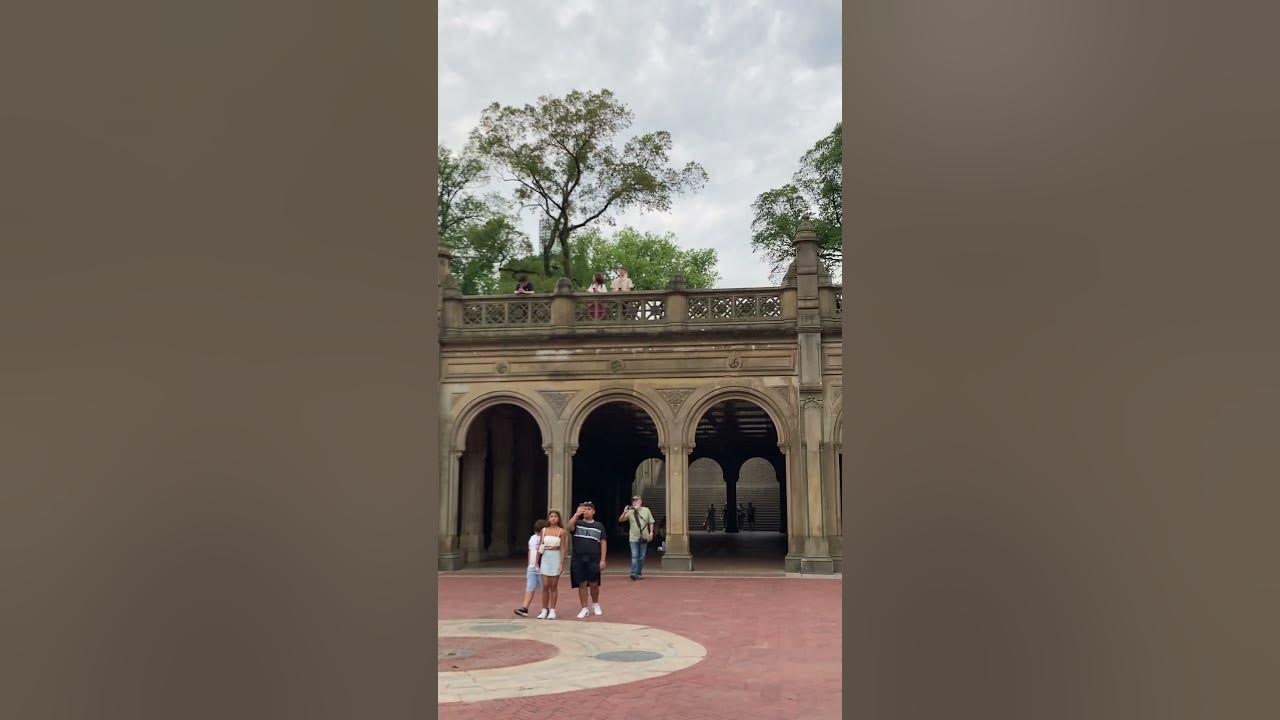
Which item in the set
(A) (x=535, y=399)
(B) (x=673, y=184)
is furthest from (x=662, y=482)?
(A) (x=535, y=399)

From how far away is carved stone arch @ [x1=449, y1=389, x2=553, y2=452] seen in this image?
830 inches

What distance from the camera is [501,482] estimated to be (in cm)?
2417

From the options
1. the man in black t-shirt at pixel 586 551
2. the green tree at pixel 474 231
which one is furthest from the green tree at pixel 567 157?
the man in black t-shirt at pixel 586 551

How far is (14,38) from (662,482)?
156ft

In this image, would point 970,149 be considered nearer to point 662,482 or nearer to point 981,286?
point 981,286

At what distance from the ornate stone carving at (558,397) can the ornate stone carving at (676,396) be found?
2.22 m

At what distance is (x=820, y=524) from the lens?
1953 centimetres

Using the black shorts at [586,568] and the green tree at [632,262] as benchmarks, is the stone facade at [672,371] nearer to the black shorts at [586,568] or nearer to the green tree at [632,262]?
the black shorts at [586,568]

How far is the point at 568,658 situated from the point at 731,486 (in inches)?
1243

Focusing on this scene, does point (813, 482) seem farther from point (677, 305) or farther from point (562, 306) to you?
point (562, 306)

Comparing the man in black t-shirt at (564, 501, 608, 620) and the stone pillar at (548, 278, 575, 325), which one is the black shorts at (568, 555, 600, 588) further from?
the stone pillar at (548, 278, 575, 325)

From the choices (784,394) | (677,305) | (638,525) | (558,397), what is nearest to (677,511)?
(638,525)

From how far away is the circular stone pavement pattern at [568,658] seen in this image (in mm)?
7926

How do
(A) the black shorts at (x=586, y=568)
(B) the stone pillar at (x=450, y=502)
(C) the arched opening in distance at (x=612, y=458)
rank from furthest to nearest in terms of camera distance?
(C) the arched opening in distance at (x=612, y=458), (B) the stone pillar at (x=450, y=502), (A) the black shorts at (x=586, y=568)
